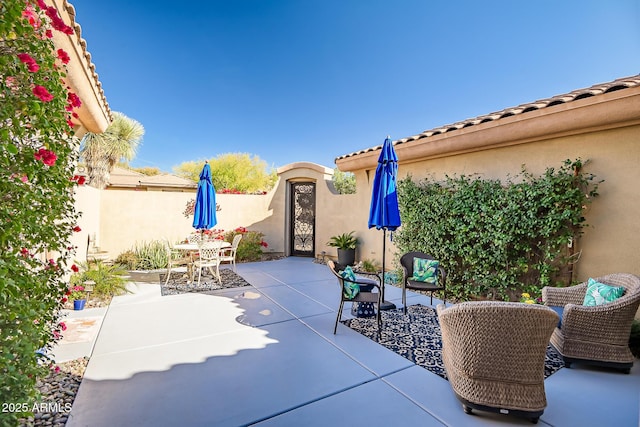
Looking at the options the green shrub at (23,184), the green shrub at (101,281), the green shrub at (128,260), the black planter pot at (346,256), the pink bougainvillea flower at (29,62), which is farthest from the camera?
the black planter pot at (346,256)

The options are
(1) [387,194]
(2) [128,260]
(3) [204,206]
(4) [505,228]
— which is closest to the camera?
(4) [505,228]

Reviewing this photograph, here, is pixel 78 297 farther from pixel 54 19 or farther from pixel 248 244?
pixel 248 244

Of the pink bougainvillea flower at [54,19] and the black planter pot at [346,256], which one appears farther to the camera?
the black planter pot at [346,256]

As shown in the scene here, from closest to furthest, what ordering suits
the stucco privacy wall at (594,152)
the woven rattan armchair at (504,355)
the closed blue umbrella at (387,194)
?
1. the woven rattan armchair at (504,355)
2. the stucco privacy wall at (594,152)
3. the closed blue umbrella at (387,194)

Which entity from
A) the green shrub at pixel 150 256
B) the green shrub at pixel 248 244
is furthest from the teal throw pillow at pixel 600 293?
the green shrub at pixel 150 256

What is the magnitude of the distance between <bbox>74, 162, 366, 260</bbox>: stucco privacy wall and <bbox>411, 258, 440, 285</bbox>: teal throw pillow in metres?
3.89

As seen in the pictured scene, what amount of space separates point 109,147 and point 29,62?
17513mm

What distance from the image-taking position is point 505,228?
509cm

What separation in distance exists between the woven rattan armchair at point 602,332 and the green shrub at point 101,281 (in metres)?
7.04

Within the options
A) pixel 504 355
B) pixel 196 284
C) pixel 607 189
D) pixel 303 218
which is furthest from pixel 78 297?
pixel 607 189

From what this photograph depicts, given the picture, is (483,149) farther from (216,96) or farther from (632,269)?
(216,96)

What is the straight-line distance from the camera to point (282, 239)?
1129 centimetres

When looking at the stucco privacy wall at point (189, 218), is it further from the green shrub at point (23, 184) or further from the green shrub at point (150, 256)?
the green shrub at point (23, 184)

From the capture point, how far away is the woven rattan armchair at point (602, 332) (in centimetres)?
311
